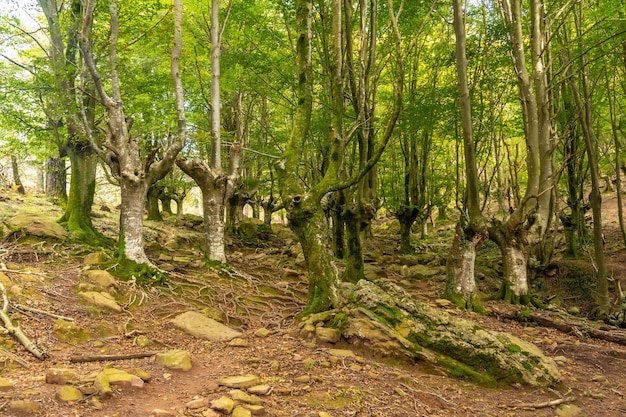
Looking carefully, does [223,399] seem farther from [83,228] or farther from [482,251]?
[482,251]

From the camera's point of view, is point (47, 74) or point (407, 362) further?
Result: point (47, 74)

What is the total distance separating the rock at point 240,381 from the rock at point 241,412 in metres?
0.50

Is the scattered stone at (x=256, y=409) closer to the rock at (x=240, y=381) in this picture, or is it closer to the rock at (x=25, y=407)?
the rock at (x=240, y=381)

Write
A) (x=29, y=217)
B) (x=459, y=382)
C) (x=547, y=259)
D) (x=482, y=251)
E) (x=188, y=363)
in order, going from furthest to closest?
(x=482, y=251) < (x=547, y=259) < (x=29, y=217) < (x=459, y=382) < (x=188, y=363)

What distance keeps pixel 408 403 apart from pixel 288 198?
3551 mm

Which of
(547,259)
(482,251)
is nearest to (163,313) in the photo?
(547,259)

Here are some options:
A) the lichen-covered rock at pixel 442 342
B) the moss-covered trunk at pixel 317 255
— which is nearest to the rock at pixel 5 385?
the lichen-covered rock at pixel 442 342

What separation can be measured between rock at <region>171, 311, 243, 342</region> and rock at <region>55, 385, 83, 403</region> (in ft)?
8.56

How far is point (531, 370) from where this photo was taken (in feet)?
17.0

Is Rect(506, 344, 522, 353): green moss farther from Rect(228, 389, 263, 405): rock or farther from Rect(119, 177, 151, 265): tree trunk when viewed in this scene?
Rect(119, 177, 151, 265): tree trunk

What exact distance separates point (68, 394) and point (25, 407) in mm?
319

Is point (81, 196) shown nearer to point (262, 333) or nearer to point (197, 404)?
point (262, 333)

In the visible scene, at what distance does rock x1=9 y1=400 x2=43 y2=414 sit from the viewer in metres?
2.94

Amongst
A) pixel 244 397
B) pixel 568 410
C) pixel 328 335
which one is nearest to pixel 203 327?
pixel 328 335
